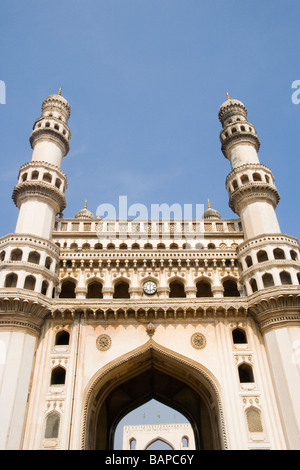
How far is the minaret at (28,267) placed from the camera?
748 inches

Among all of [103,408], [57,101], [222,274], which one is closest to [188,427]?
[103,408]

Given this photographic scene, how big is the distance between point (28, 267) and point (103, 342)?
5707mm

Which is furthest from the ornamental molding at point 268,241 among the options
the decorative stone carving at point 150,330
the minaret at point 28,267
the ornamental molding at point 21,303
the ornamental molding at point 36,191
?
the ornamental molding at point 36,191

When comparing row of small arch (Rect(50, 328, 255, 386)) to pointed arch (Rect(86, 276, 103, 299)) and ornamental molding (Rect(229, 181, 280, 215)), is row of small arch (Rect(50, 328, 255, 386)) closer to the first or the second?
pointed arch (Rect(86, 276, 103, 299))

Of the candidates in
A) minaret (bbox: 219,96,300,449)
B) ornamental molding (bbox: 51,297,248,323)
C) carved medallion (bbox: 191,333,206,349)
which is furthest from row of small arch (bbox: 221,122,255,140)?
carved medallion (bbox: 191,333,206,349)

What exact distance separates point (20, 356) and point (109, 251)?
7820mm

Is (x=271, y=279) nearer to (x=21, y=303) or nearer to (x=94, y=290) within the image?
(x=94, y=290)

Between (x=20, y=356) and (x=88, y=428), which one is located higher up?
(x=20, y=356)

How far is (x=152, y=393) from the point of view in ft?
89.7

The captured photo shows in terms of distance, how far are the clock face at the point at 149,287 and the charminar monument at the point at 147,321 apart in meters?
0.09

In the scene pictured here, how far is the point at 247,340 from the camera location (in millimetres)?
21875

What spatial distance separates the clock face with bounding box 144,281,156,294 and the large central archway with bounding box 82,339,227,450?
10.5 ft

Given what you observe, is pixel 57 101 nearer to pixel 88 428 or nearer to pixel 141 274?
pixel 141 274

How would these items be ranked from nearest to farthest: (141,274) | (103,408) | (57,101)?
(141,274) < (103,408) < (57,101)
